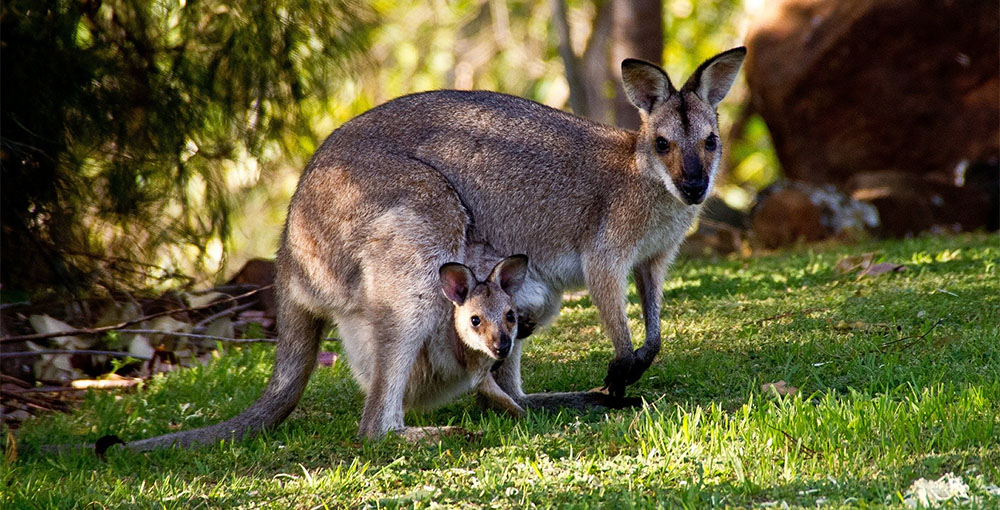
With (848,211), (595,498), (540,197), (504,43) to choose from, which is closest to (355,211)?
(540,197)

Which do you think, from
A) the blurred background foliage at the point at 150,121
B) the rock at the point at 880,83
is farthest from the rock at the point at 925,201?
the blurred background foliage at the point at 150,121

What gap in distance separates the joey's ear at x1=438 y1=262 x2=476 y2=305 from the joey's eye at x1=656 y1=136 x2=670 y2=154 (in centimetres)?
114

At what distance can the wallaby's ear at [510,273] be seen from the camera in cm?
484

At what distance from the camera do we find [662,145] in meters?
A: 5.19

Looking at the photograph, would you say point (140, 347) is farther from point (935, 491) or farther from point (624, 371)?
point (935, 491)

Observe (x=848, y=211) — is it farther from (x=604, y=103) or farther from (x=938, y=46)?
(x=604, y=103)

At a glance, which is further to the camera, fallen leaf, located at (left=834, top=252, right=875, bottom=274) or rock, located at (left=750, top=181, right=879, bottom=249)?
rock, located at (left=750, top=181, right=879, bottom=249)

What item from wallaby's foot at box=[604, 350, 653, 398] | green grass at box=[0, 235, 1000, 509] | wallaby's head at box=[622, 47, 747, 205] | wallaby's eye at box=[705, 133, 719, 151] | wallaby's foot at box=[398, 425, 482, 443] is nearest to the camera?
green grass at box=[0, 235, 1000, 509]

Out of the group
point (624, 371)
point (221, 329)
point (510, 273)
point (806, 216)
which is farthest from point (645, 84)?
point (806, 216)

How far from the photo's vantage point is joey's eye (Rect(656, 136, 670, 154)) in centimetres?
516

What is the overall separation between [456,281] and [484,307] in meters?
0.18

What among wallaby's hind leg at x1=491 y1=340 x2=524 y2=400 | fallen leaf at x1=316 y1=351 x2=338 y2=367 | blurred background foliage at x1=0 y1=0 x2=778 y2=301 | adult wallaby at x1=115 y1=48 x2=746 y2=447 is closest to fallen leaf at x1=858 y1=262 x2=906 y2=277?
adult wallaby at x1=115 y1=48 x2=746 y2=447

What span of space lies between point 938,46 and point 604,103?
3429 mm

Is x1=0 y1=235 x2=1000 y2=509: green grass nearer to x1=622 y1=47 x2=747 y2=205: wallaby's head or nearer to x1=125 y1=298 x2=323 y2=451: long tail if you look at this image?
x1=125 y1=298 x2=323 y2=451: long tail
